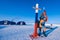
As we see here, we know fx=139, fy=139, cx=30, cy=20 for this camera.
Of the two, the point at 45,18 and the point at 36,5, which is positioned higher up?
the point at 36,5

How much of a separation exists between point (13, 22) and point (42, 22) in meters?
23.0

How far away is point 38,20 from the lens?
10.2 meters

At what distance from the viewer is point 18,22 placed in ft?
105

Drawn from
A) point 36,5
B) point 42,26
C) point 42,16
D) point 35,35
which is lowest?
point 35,35

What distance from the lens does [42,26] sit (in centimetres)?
1019

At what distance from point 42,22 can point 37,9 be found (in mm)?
1080

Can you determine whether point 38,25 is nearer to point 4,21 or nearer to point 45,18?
point 45,18

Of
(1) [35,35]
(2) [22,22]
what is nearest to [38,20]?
(1) [35,35]

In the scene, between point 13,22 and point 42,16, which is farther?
point 13,22

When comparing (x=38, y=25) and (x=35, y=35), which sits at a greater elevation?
(x=38, y=25)

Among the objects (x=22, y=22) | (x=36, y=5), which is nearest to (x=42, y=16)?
(x=36, y=5)

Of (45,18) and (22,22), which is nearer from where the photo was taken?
(45,18)

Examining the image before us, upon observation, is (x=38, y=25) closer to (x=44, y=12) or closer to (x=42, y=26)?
(x=42, y=26)

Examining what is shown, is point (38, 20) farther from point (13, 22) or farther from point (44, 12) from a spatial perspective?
point (13, 22)
